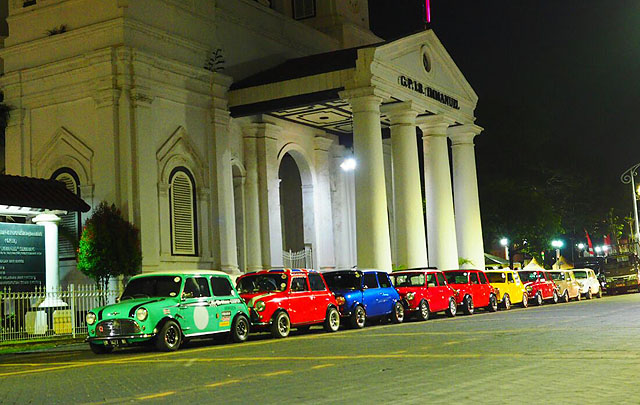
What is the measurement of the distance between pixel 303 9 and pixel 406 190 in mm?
14574

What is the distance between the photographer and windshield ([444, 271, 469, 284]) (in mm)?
32250

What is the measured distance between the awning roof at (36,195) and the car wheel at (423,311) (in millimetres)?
11508

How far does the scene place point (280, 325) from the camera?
72.9 feet

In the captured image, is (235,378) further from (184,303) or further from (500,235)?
(500,235)

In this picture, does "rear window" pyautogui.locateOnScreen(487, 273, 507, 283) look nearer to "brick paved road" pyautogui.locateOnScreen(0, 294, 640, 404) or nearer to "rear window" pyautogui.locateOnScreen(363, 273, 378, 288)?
"rear window" pyautogui.locateOnScreen(363, 273, 378, 288)

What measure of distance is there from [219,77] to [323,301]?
49.7 ft

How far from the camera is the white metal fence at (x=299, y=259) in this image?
4284cm

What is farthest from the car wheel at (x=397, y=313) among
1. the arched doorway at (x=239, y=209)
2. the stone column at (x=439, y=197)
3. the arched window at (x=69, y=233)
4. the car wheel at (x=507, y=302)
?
the stone column at (x=439, y=197)

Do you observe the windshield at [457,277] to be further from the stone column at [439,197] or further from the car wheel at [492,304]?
the stone column at [439,197]

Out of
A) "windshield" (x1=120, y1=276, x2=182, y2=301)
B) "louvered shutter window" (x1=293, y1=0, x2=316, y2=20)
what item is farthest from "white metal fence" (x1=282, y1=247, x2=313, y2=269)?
"windshield" (x1=120, y1=276, x2=182, y2=301)

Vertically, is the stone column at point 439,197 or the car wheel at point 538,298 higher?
the stone column at point 439,197

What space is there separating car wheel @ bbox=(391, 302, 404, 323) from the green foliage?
9161 mm

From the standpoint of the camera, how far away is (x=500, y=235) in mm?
58906

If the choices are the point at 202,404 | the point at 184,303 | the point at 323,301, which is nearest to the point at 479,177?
the point at 323,301
